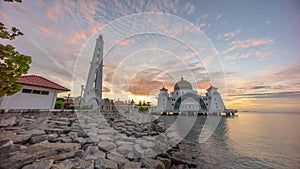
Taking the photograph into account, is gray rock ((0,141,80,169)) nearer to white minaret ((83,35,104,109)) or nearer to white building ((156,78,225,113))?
white minaret ((83,35,104,109))

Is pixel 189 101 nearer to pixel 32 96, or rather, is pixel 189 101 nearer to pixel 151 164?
pixel 32 96

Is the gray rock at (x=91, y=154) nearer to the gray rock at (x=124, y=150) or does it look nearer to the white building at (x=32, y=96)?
the gray rock at (x=124, y=150)

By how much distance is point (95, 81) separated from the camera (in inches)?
628

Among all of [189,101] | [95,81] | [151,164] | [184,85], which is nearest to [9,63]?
[151,164]

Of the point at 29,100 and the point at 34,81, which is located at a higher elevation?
the point at 34,81

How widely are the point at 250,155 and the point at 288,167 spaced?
119cm

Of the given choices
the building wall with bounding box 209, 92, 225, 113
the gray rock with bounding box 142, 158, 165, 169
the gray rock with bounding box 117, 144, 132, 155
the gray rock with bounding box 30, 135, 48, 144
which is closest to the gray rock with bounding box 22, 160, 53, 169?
the gray rock with bounding box 30, 135, 48, 144

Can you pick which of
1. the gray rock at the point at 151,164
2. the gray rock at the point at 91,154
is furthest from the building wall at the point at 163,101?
the gray rock at the point at 91,154

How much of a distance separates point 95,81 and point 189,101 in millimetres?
36280

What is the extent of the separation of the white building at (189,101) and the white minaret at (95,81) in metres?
30.0

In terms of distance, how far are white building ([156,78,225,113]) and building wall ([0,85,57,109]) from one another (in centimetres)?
3654

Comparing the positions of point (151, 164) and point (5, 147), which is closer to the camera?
point (5, 147)

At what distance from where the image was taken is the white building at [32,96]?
7.18 m


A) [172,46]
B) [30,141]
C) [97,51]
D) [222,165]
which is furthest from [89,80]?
[222,165]
